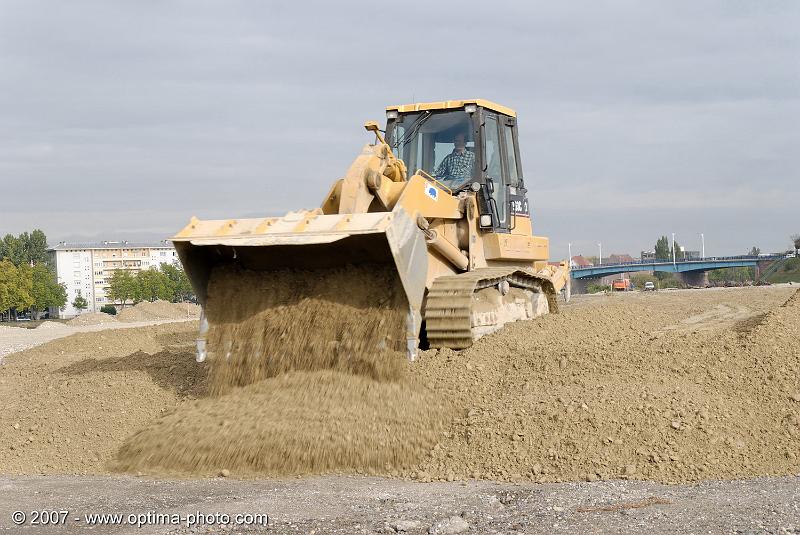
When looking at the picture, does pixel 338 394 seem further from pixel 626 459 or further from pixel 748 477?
pixel 748 477

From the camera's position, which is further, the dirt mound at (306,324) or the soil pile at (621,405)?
the dirt mound at (306,324)

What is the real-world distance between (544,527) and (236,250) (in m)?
5.30

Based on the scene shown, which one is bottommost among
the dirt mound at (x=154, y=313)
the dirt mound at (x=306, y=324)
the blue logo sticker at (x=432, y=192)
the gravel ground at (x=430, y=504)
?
the gravel ground at (x=430, y=504)

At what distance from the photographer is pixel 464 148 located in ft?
38.8

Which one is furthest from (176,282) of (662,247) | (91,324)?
(662,247)

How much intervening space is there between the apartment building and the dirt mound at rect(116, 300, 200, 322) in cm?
8968

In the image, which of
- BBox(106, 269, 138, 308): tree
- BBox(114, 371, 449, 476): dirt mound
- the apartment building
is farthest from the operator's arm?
the apartment building

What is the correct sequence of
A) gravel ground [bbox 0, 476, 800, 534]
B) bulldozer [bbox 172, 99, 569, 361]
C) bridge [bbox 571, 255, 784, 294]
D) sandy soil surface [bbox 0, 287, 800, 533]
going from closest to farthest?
gravel ground [bbox 0, 476, 800, 534] < sandy soil surface [bbox 0, 287, 800, 533] < bulldozer [bbox 172, 99, 569, 361] < bridge [bbox 571, 255, 784, 294]

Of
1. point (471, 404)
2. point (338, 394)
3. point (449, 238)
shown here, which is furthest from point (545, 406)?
point (449, 238)

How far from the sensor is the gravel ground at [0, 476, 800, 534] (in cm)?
538

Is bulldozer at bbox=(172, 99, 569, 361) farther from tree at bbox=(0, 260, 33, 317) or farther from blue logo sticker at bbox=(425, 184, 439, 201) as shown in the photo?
tree at bbox=(0, 260, 33, 317)

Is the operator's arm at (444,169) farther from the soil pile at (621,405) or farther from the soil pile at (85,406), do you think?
the soil pile at (85,406)

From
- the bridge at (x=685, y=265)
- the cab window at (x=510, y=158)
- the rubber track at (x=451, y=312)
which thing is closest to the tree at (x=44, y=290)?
the bridge at (x=685, y=265)

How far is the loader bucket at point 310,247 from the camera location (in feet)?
28.6
